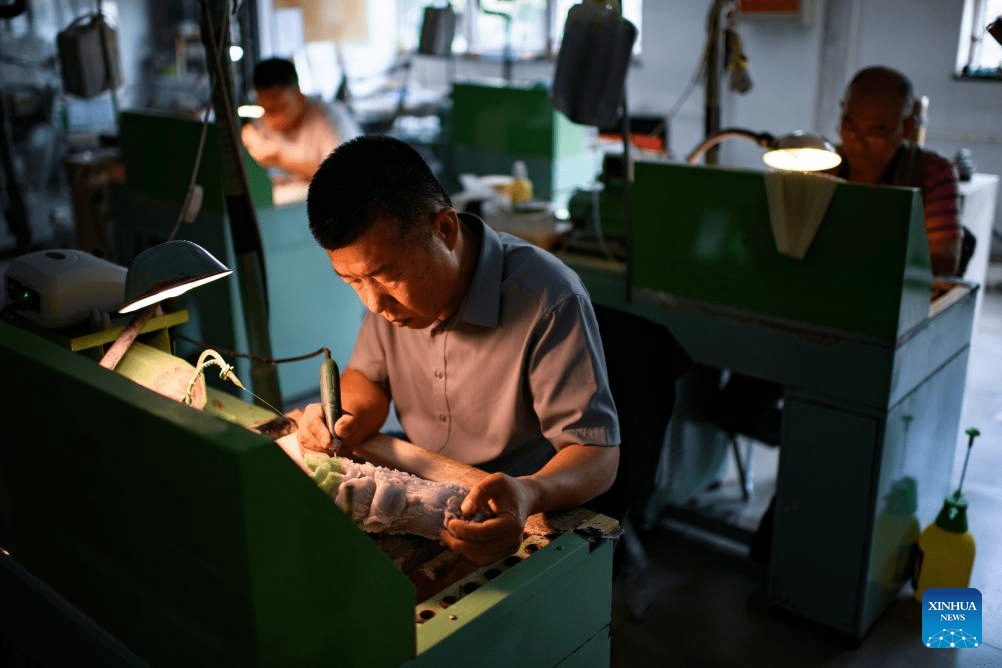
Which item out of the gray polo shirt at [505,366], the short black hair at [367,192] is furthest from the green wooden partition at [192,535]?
the gray polo shirt at [505,366]

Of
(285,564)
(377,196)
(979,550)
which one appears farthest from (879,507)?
(285,564)

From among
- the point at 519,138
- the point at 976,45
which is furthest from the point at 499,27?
the point at 976,45

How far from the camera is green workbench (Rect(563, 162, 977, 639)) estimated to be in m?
2.29

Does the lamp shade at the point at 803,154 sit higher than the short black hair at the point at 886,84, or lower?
lower

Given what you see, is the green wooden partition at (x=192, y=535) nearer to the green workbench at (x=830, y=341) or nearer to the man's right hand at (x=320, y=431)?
the man's right hand at (x=320, y=431)

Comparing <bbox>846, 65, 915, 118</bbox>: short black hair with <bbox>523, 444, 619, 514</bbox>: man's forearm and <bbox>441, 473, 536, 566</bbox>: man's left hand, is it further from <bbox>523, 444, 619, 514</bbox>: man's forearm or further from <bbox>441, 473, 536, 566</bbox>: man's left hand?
<bbox>441, 473, 536, 566</bbox>: man's left hand

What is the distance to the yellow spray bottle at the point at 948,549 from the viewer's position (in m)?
2.60

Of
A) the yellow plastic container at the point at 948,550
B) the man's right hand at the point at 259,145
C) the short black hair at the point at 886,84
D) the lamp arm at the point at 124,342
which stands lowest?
the yellow plastic container at the point at 948,550

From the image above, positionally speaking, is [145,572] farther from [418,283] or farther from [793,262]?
[793,262]

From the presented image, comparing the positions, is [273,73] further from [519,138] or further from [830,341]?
[830,341]

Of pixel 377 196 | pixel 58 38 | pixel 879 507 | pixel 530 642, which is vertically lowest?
pixel 879 507

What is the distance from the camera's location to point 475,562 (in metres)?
1.31

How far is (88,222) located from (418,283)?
3.81m

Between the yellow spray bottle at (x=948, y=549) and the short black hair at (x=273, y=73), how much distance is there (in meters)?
2.96
